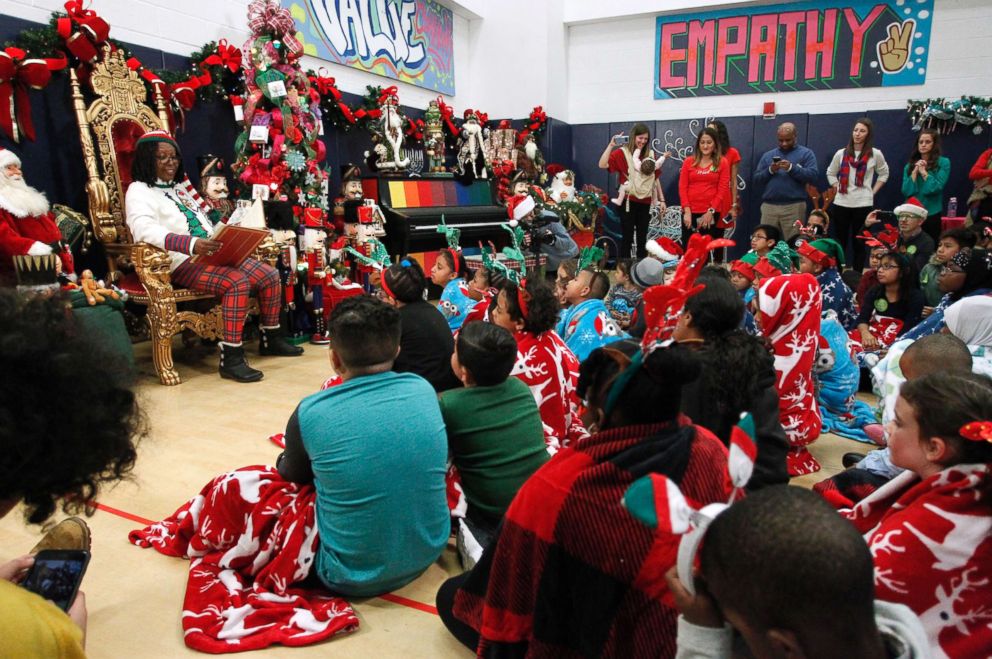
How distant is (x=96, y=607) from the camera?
158cm

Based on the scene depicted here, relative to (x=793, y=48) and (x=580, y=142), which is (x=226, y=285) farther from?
(x=793, y=48)

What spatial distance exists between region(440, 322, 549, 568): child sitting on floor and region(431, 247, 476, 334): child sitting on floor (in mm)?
1585

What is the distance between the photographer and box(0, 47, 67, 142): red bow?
9.95 feet

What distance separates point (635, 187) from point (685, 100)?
1.95 metres

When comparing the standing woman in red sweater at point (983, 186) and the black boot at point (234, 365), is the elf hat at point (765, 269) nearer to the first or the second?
the black boot at point (234, 365)

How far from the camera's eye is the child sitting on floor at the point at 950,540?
94 centimetres

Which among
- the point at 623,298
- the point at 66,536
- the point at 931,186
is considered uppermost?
the point at 931,186

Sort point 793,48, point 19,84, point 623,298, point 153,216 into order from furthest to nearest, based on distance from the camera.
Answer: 1. point 793,48
2. point 623,298
3. point 153,216
4. point 19,84

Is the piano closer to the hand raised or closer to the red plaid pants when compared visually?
the red plaid pants

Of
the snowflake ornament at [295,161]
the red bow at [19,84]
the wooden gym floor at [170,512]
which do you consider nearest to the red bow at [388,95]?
the snowflake ornament at [295,161]

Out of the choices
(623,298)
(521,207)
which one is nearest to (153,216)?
(623,298)

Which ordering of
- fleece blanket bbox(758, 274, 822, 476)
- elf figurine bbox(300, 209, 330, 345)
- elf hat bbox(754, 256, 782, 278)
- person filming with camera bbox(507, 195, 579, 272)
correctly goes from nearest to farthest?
1. fleece blanket bbox(758, 274, 822, 476)
2. elf hat bbox(754, 256, 782, 278)
3. elf figurine bbox(300, 209, 330, 345)
4. person filming with camera bbox(507, 195, 579, 272)

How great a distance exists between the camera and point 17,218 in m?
2.95

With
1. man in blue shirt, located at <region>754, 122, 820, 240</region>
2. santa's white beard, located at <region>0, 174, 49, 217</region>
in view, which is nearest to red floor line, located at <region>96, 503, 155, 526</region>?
santa's white beard, located at <region>0, 174, 49, 217</region>
